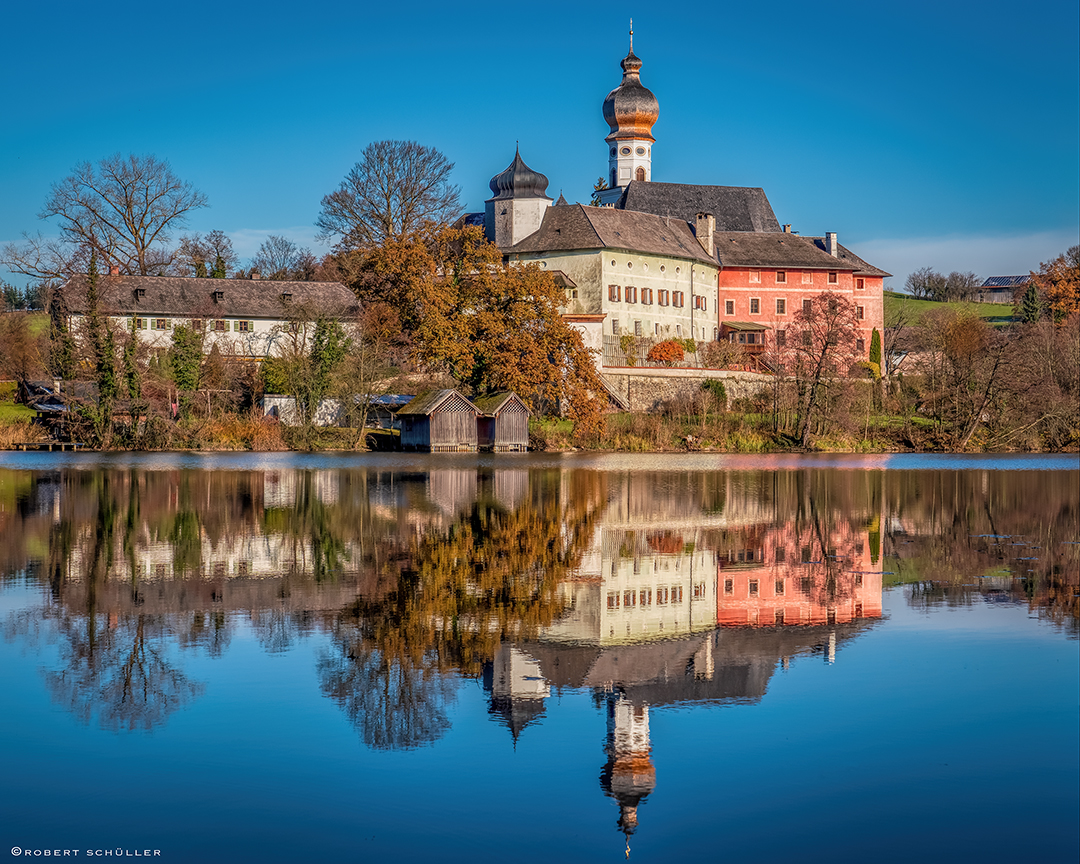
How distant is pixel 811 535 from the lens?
65.3 ft

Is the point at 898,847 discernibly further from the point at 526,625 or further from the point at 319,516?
the point at 319,516

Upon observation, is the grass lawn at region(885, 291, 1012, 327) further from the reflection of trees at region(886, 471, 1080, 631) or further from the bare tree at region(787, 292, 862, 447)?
the reflection of trees at region(886, 471, 1080, 631)

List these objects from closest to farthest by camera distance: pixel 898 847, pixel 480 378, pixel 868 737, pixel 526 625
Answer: pixel 898 847, pixel 868 737, pixel 526 625, pixel 480 378

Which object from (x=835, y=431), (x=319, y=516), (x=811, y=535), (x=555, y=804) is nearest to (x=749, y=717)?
(x=555, y=804)

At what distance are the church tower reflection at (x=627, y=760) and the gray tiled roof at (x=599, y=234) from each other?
64164 millimetres

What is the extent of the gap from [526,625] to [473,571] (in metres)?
3.48

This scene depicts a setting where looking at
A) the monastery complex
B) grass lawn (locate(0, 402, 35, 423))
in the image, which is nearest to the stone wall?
the monastery complex

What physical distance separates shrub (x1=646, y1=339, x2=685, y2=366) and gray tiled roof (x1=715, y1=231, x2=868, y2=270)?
16337 mm

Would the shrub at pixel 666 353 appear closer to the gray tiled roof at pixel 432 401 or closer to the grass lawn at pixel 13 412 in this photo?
the gray tiled roof at pixel 432 401

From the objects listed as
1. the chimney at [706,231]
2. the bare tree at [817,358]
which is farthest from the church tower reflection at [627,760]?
the chimney at [706,231]

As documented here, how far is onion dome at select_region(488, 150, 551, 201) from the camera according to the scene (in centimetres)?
7481

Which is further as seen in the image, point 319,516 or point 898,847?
point 319,516

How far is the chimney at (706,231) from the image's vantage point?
3228 inches

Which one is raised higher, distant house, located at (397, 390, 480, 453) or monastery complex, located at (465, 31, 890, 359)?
monastery complex, located at (465, 31, 890, 359)
